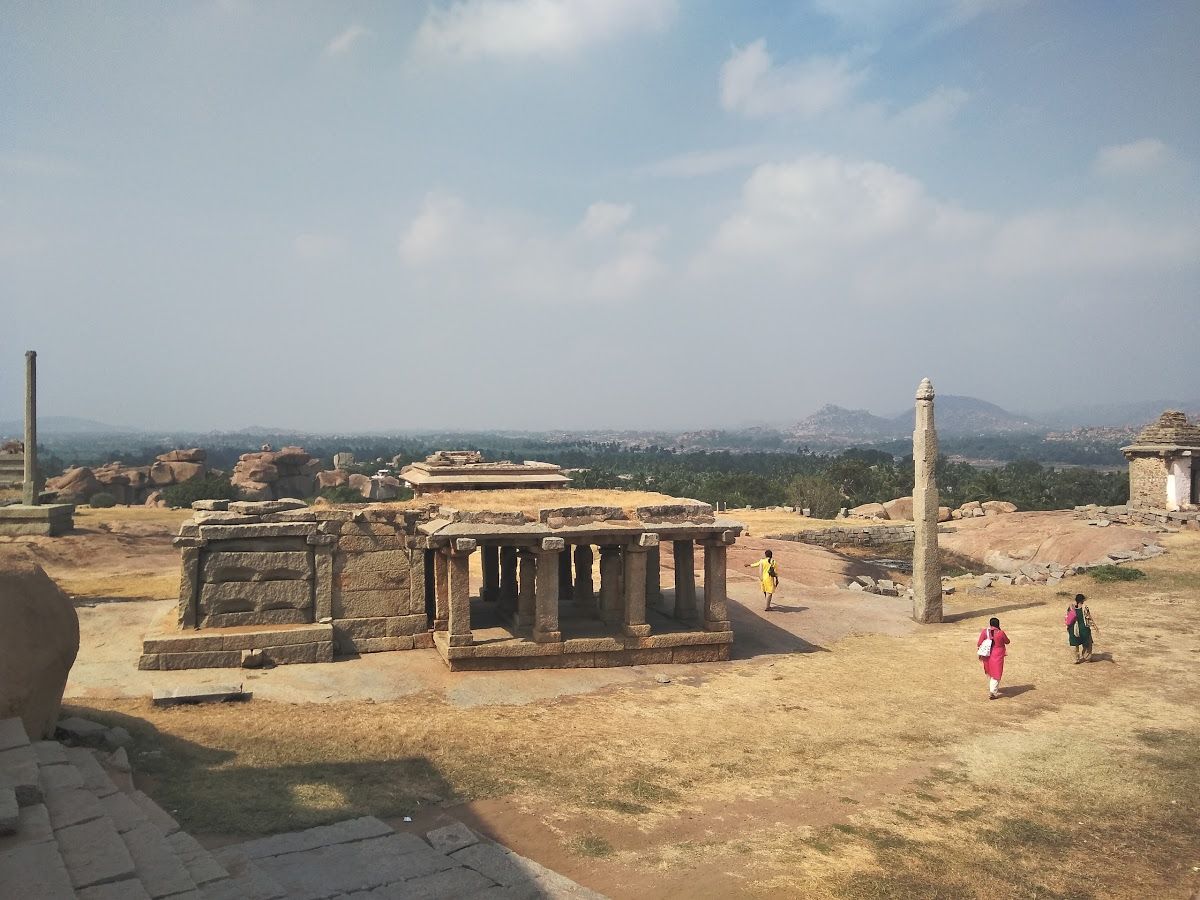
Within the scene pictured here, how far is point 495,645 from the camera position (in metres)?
13.6

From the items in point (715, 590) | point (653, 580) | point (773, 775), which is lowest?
point (773, 775)

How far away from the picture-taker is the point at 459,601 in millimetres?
13492

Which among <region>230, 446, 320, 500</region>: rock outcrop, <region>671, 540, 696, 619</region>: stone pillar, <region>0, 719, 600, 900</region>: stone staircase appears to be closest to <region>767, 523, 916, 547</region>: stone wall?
<region>671, 540, 696, 619</region>: stone pillar

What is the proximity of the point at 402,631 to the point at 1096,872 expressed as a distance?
10.8m

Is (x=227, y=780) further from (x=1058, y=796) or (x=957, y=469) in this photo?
(x=957, y=469)

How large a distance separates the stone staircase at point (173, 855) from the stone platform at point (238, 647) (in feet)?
16.5

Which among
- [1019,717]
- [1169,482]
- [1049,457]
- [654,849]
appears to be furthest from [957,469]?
[1049,457]

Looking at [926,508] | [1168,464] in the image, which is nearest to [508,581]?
[926,508]

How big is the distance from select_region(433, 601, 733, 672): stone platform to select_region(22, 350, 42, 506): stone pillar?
20.8 m

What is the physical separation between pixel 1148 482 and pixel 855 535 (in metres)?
10.6

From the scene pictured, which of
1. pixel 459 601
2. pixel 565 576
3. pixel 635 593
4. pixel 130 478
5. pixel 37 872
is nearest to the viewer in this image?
pixel 37 872

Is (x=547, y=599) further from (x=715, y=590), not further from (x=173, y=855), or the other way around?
(x=173, y=855)

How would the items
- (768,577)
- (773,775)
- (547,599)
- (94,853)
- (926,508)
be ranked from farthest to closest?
(768,577), (926,508), (547,599), (773,775), (94,853)

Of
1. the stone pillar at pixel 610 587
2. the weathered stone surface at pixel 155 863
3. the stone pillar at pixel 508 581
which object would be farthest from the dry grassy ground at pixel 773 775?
the stone pillar at pixel 508 581
